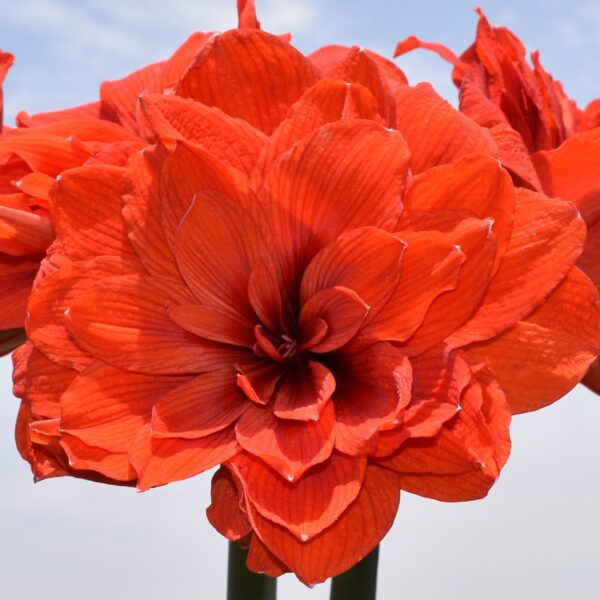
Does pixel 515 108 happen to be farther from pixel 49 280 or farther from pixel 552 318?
pixel 49 280

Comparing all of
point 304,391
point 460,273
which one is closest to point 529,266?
point 460,273

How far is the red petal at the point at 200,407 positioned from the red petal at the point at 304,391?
1.0 inches

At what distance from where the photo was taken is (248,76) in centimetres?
66

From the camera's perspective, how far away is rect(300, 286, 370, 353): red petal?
619 mm

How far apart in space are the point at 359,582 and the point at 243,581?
0.09m

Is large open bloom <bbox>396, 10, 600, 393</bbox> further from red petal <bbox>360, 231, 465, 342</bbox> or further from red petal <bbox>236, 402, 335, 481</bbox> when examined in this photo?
red petal <bbox>236, 402, 335, 481</bbox>

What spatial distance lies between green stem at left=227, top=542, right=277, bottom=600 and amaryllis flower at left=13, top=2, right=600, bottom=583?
15 centimetres

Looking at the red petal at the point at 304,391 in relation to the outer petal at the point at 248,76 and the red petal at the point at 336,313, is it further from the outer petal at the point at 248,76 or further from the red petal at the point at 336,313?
the outer petal at the point at 248,76

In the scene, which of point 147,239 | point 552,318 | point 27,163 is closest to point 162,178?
point 147,239

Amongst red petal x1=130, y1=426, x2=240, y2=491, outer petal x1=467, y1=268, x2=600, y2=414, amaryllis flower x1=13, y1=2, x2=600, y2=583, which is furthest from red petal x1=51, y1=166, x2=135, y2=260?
outer petal x1=467, y1=268, x2=600, y2=414

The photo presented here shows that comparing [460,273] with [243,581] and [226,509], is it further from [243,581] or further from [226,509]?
[243,581]

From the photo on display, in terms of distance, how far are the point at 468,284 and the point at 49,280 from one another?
25 cm

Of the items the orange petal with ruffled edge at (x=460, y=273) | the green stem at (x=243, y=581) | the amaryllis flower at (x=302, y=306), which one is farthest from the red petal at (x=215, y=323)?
the green stem at (x=243, y=581)

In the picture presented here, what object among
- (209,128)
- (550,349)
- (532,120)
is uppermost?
(532,120)
